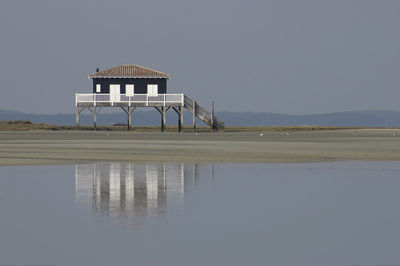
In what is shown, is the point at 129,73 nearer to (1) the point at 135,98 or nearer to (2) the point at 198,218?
(1) the point at 135,98

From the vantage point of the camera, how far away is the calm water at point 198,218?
1071cm

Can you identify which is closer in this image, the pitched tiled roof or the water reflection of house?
the water reflection of house

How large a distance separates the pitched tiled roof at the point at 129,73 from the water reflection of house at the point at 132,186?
2060 inches

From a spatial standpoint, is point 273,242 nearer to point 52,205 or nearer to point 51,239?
point 51,239

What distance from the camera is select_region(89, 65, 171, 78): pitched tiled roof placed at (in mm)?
79375

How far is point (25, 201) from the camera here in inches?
652

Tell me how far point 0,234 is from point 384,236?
6.23 meters

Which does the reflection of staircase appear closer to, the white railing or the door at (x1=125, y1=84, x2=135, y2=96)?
the white railing

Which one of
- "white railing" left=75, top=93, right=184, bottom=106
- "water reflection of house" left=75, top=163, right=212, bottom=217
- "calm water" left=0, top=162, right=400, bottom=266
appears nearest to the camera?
"calm water" left=0, top=162, right=400, bottom=266

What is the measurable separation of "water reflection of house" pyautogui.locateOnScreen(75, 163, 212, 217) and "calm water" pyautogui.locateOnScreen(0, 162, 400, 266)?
1.1 inches

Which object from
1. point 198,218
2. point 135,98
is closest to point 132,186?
point 198,218

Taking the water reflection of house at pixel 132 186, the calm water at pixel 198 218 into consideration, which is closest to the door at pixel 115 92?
the water reflection of house at pixel 132 186

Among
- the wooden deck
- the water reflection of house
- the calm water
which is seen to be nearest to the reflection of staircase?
the wooden deck

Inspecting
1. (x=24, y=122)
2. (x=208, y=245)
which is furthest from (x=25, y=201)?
(x=24, y=122)
